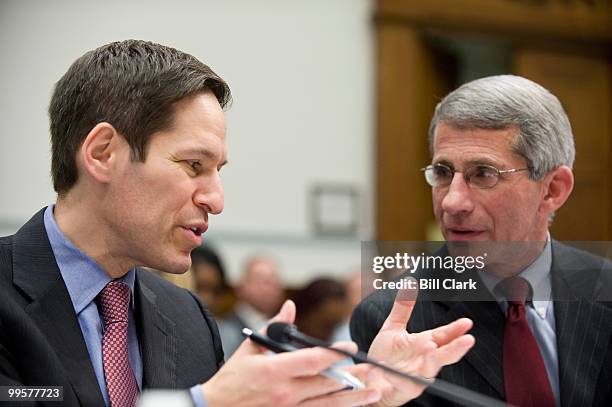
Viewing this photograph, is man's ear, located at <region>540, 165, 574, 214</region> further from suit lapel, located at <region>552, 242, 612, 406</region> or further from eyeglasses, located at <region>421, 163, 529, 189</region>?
suit lapel, located at <region>552, 242, 612, 406</region>

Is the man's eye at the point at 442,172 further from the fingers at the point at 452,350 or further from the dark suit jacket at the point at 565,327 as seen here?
the fingers at the point at 452,350

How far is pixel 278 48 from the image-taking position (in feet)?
19.8

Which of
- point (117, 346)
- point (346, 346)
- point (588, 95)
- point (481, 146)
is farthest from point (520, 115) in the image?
point (588, 95)

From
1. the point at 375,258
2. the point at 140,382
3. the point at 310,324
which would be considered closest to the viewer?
the point at 140,382

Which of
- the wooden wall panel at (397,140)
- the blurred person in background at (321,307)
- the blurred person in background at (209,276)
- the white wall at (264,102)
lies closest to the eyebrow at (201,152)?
the blurred person in background at (209,276)

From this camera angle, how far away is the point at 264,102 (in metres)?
5.92

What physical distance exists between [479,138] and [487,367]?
54cm

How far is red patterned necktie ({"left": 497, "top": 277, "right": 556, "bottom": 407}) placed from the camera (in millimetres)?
2062

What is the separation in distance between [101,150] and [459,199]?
0.85 meters

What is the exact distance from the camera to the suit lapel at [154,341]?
193 cm

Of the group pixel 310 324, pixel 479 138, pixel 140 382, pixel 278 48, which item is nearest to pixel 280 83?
pixel 278 48

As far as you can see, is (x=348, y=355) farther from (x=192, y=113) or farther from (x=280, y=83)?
(x=280, y=83)

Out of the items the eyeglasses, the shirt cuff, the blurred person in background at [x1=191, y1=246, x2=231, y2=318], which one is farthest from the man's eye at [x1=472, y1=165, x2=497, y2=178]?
the blurred person in background at [x1=191, y1=246, x2=231, y2=318]

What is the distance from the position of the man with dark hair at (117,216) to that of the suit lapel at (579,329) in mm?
451
